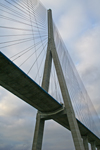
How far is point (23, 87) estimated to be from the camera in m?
16.2

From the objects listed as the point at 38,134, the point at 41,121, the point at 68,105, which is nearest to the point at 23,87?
the point at 68,105

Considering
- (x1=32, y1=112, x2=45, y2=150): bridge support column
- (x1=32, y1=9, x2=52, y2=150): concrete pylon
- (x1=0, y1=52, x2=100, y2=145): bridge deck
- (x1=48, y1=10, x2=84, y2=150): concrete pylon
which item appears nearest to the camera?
(x1=0, y1=52, x2=100, y2=145): bridge deck

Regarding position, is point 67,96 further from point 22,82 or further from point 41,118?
point 22,82

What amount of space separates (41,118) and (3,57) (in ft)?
36.3

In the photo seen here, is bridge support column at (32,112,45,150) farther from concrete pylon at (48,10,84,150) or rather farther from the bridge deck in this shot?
concrete pylon at (48,10,84,150)

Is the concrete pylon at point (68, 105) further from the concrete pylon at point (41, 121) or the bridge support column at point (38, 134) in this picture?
the bridge support column at point (38, 134)

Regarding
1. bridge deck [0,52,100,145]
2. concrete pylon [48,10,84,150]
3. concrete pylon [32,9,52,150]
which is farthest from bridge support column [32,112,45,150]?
concrete pylon [48,10,84,150]

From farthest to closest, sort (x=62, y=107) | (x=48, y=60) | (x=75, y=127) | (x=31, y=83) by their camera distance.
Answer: (x=48, y=60), (x=62, y=107), (x=75, y=127), (x=31, y=83)

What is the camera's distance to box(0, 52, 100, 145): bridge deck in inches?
540

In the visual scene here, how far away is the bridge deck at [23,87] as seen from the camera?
13.7 m

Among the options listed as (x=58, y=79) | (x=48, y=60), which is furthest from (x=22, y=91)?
(x=48, y=60)

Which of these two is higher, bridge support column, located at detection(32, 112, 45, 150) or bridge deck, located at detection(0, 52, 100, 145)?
bridge deck, located at detection(0, 52, 100, 145)

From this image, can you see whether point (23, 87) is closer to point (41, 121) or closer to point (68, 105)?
point (68, 105)

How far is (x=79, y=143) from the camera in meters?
17.7
